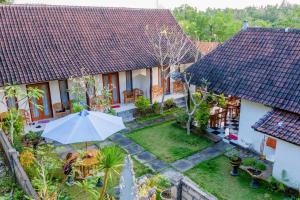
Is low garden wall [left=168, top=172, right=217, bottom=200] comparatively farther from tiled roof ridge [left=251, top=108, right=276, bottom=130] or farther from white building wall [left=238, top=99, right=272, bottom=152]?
white building wall [left=238, top=99, right=272, bottom=152]

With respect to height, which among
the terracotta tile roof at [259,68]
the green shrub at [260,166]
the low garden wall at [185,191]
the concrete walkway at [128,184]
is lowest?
the green shrub at [260,166]

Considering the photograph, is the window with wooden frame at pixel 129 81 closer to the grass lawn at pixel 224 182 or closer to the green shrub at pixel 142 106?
the green shrub at pixel 142 106

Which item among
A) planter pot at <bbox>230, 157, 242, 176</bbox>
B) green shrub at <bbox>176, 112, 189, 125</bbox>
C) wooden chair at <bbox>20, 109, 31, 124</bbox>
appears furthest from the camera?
green shrub at <bbox>176, 112, 189, 125</bbox>

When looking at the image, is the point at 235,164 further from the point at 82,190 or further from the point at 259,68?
the point at 82,190

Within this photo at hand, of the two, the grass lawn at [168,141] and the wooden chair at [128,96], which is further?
the wooden chair at [128,96]

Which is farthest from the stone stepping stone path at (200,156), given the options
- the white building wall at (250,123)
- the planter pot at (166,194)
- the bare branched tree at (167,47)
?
the bare branched tree at (167,47)

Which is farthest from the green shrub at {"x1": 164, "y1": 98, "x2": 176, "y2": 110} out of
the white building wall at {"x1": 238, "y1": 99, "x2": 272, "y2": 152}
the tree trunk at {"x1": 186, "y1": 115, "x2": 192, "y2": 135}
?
the white building wall at {"x1": 238, "y1": 99, "x2": 272, "y2": 152}
